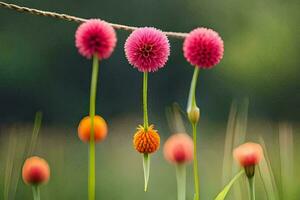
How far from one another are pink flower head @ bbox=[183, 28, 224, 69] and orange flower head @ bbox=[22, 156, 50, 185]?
0.30m

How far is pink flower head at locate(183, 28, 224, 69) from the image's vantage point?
1246 millimetres

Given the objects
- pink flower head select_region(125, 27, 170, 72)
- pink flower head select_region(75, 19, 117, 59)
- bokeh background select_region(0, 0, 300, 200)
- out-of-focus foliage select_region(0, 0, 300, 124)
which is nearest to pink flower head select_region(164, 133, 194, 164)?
pink flower head select_region(125, 27, 170, 72)

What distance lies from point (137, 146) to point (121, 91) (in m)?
11.6

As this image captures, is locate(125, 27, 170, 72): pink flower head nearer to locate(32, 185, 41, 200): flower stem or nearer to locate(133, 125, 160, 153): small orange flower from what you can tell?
locate(133, 125, 160, 153): small orange flower

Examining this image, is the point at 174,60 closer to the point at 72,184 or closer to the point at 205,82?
the point at 205,82

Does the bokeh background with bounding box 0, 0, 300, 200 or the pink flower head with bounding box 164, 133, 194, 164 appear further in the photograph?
the bokeh background with bounding box 0, 0, 300, 200

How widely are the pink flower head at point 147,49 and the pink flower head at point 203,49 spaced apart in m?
0.04

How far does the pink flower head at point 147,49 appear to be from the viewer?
128 centimetres

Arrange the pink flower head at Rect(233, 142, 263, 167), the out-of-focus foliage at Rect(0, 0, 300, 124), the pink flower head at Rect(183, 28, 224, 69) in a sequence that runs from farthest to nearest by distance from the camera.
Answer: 1. the out-of-focus foliage at Rect(0, 0, 300, 124)
2. the pink flower head at Rect(233, 142, 263, 167)
3. the pink flower head at Rect(183, 28, 224, 69)

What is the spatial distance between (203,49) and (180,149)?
47cm

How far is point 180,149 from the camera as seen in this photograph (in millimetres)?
1709

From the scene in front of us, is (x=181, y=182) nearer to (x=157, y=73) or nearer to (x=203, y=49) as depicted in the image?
(x=203, y=49)

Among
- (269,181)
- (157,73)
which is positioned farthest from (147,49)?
(157,73)

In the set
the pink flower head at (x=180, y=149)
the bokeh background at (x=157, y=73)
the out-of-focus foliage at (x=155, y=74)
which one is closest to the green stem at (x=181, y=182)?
the pink flower head at (x=180, y=149)
